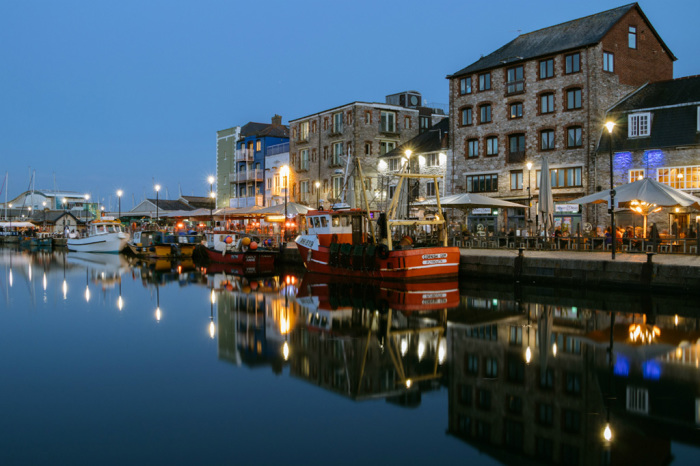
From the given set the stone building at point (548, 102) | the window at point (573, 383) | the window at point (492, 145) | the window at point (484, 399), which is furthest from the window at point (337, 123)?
the window at point (484, 399)

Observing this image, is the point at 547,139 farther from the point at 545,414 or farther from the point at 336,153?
the point at 545,414

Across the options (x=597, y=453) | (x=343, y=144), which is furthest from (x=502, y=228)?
(x=597, y=453)

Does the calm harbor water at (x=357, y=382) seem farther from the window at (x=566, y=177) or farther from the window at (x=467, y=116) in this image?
the window at (x=467, y=116)

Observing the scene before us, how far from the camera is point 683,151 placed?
3194cm

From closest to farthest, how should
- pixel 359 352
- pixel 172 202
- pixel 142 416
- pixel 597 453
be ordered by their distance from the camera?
pixel 597 453 → pixel 142 416 → pixel 359 352 → pixel 172 202

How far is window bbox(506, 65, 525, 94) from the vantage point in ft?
129

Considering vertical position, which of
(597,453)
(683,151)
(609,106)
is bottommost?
(597,453)

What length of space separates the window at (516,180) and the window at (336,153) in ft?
56.2

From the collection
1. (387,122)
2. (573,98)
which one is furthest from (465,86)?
(387,122)

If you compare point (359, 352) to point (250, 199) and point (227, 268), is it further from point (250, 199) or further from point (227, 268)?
point (250, 199)

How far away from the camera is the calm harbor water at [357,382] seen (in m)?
7.67

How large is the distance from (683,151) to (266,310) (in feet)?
79.2

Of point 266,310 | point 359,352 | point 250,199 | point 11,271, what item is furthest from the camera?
point 250,199

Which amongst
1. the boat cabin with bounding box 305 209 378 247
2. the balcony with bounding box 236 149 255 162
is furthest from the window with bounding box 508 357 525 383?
the balcony with bounding box 236 149 255 162
